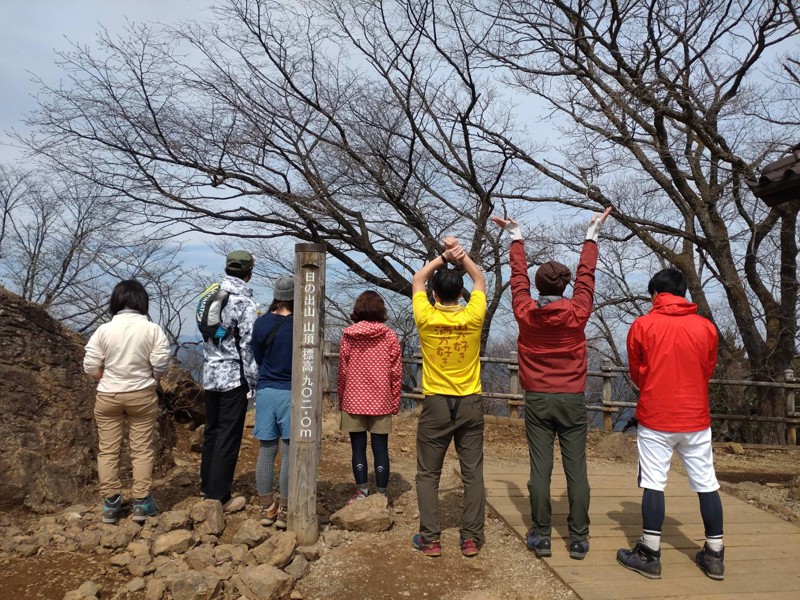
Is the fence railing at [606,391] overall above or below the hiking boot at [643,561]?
above

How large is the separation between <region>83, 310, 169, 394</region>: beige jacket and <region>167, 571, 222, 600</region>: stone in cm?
124

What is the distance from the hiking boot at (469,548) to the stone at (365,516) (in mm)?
576

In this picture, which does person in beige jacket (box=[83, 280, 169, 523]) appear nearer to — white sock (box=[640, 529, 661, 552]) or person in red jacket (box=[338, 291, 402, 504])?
person in red jacket (box=[338, 291, 402, 504])

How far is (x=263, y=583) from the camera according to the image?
2939 mm

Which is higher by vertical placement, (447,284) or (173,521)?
(447,284)

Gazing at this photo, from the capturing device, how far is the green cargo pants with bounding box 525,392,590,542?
3.37m

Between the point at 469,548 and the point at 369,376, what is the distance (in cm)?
123

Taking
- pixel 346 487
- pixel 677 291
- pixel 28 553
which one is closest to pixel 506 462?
pixel 346 487

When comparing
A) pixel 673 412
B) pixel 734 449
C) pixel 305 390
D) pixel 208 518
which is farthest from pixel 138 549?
pixel 734 449

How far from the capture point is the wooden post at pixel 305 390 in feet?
11.4

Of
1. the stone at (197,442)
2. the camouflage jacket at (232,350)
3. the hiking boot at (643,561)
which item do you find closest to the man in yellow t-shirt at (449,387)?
the hiking boot at (643,561)

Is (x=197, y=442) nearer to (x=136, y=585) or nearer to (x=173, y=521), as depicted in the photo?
(x=173, y=521)

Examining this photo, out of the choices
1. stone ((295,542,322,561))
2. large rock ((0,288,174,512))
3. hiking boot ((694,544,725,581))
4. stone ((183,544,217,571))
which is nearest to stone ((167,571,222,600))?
stone ((183,544,217,571))

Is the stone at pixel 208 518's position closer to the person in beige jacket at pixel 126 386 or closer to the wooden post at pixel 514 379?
the person in beige jacket at pixel 126 386
